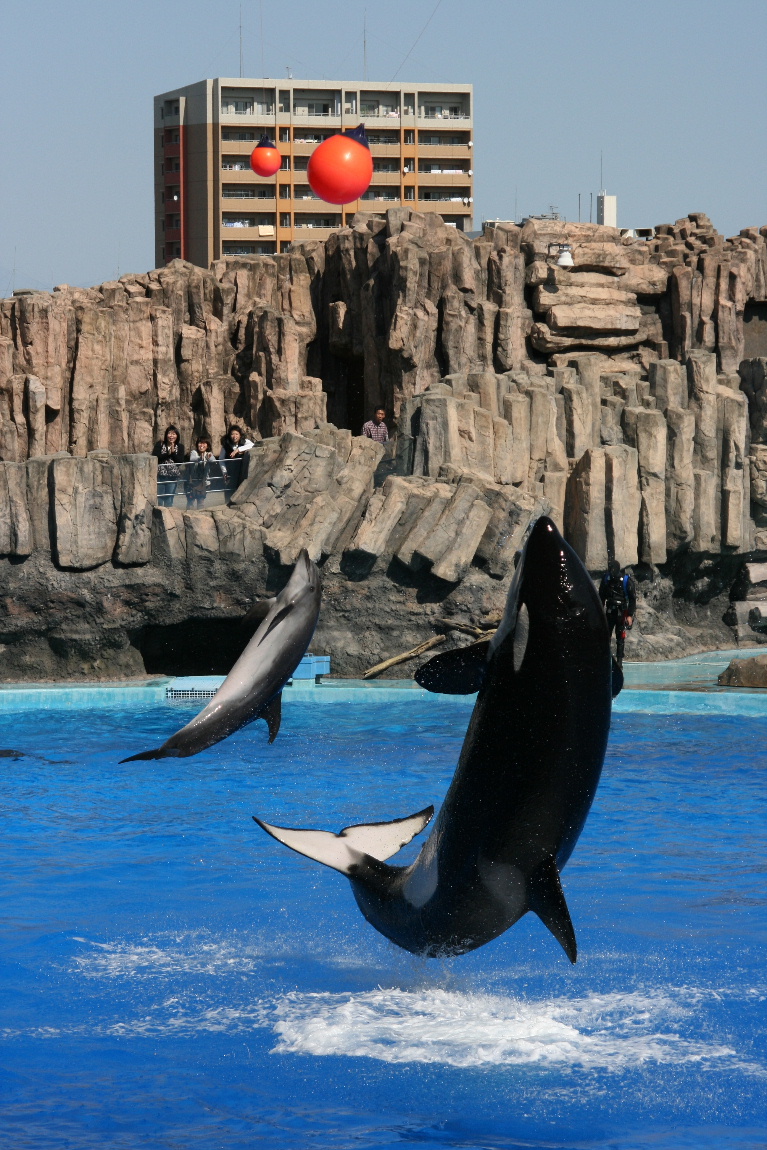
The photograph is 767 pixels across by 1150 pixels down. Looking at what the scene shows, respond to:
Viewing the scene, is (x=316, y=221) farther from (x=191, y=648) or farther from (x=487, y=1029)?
(x=487, y=1029)

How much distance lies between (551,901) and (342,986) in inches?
89.3

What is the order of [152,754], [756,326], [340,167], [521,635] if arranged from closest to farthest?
[521,635] → [152,754] → [340,167] → [756,326]

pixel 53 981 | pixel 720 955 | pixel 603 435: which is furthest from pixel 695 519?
pixel 53 981

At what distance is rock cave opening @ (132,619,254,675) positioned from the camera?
1427 centimetres

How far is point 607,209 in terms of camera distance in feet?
146

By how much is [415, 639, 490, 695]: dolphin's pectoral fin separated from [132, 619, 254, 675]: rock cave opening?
10.7 meters

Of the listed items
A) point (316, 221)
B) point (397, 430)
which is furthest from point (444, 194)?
point (397, 430)

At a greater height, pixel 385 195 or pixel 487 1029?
pixel 385 195

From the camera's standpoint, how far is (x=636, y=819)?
845 centimetres

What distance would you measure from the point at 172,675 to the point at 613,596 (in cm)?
491

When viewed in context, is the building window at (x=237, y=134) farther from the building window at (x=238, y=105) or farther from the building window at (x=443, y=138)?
the building window at (x=443, y=138)

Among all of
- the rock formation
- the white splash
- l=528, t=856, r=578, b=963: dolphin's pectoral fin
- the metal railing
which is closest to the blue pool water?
the white splash

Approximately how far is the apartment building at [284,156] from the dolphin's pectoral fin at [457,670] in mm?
47066

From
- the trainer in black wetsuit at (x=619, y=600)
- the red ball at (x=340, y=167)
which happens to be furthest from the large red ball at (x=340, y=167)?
the trainer in black wetsuit at (x=619, y=600)
